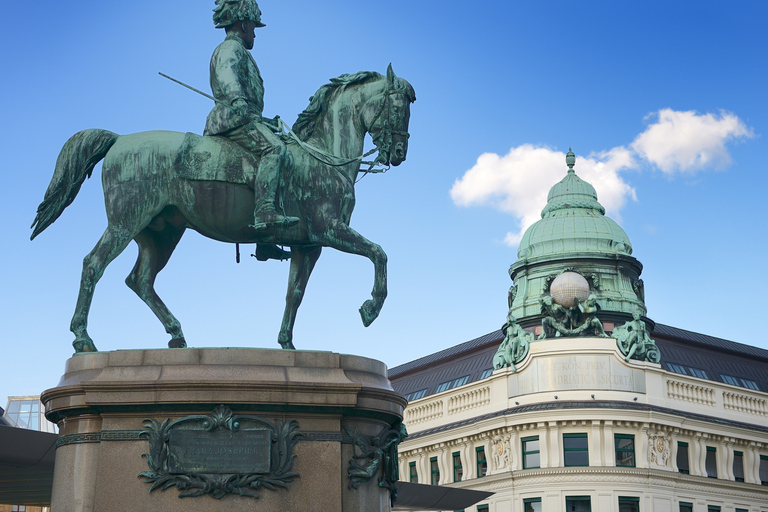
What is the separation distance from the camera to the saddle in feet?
44.3

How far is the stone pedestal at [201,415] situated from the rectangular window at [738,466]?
53.2 metres

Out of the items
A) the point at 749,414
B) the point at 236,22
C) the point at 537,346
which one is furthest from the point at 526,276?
the point at 236,22

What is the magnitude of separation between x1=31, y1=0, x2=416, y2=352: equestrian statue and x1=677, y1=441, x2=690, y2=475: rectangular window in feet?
160

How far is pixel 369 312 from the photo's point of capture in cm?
1348

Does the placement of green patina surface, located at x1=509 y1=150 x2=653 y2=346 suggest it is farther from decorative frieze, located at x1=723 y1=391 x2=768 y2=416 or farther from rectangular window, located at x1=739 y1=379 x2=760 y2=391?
rectangular window, located at x1=739 y1=379 x2=760 y2=391

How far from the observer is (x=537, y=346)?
59.7 m

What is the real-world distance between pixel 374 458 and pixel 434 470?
5381 cm

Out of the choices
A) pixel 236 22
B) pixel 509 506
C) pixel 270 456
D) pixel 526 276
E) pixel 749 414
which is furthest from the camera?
pixel 526 276

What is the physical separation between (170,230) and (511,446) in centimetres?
4708

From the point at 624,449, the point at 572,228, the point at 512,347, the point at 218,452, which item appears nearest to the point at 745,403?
the point at 624,449

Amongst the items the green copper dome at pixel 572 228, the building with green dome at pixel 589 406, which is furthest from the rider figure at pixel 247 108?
the green copper dome at pixel 572 228

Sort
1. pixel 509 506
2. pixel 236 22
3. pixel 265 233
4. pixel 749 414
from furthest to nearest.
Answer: pixel 749 414
pixel 509 506
pixel 236 22
pixel 265 233

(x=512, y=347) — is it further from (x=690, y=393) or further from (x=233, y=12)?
(x=233, y=12)

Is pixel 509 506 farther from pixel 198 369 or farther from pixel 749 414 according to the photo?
pixel 198 369
